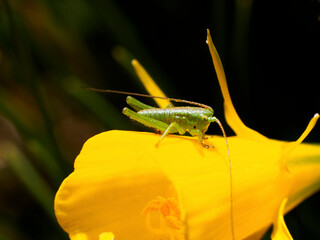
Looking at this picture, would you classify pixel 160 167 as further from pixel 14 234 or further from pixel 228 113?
pixel 14 234

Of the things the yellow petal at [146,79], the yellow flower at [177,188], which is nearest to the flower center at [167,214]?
the yellow flower at [177,188]

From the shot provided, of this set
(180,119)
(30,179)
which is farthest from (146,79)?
(30,179)

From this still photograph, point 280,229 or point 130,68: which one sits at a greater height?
point 130,68

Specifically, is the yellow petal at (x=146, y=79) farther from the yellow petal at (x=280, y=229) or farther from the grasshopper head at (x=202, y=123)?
the yellow petal at (x=280, y=229)

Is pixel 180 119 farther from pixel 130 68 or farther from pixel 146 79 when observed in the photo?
pixel 130 68

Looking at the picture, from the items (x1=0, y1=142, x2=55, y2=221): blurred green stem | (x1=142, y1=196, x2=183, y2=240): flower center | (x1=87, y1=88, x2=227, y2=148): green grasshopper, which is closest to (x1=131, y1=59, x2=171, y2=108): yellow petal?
(x1=87, y1=88, x2=227, y2=148): green grasshopper

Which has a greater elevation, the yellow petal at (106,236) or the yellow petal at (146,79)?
the yellow petal at (146,79)

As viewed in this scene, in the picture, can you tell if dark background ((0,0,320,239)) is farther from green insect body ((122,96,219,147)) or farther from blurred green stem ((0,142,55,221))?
green insect body ((122,96,219,147))
